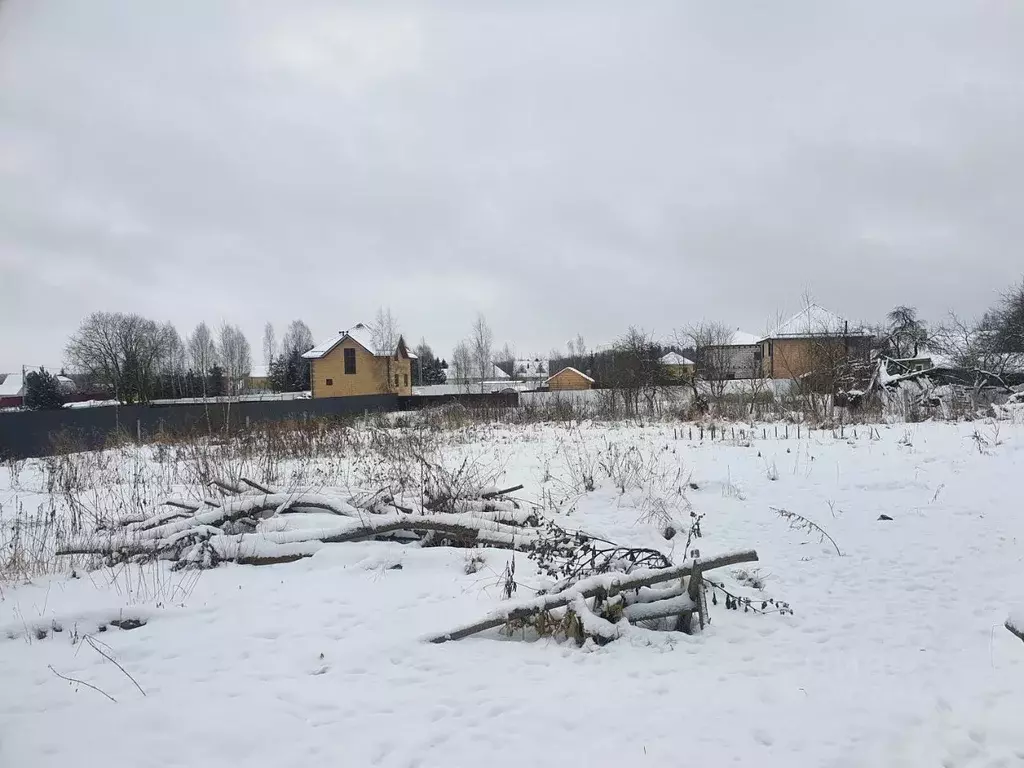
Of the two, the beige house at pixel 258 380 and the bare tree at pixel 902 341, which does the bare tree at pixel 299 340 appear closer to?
the beige house at pixel 258 380

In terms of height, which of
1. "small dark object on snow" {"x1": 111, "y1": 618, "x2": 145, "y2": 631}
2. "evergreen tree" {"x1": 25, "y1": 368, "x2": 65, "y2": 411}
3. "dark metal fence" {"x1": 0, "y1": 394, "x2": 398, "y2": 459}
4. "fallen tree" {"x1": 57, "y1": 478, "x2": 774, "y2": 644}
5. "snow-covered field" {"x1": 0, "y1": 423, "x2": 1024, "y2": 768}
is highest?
"evergreen tree" {"x1": 25, "y1": 368, "x2": 65, "y2": 411}

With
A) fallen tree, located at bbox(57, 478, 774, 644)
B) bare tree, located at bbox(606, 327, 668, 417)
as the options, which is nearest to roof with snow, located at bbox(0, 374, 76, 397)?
bare tree, located at bbox(606, 327, 668, 417)

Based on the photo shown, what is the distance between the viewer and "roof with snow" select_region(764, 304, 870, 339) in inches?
947

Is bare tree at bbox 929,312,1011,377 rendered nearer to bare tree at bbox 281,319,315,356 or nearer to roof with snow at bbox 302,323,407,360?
roof with snow at bbox 302,323,407,360

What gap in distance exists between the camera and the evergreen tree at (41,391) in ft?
132

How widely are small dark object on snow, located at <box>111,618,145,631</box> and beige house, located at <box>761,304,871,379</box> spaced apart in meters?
18.3

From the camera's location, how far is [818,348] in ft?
66.0

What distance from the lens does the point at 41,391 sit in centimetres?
4066

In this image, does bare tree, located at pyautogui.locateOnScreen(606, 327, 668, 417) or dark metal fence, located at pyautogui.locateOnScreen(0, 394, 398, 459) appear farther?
bare tree, located at pyautogui.locateOnScreen(606, 327, 668, 417)

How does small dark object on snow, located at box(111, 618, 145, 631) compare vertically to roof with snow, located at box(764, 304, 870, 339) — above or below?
below

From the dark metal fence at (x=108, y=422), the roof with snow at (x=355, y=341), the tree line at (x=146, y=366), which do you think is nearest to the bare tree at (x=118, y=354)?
the tree line at (x=146, y=366)

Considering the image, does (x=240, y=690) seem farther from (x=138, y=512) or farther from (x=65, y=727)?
(x=138, y=512)

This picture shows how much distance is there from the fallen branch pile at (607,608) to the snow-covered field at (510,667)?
13cm

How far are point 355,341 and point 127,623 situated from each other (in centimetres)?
3848
